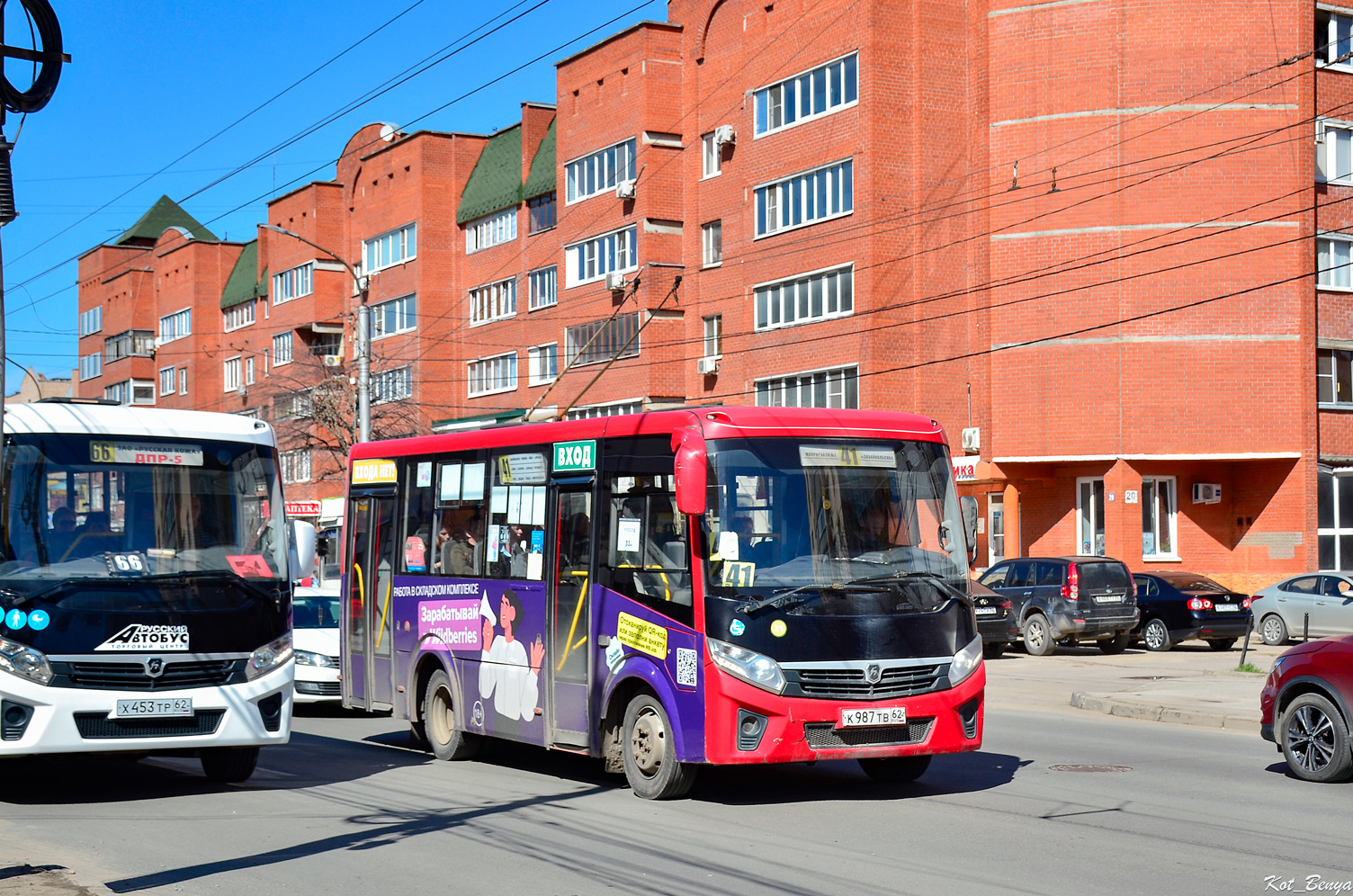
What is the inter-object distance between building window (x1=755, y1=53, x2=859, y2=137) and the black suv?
17.0 m

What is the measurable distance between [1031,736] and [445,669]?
5.97m

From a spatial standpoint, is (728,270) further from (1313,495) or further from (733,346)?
(1313,495)

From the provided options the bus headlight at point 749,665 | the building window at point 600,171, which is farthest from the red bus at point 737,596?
the building window at point 600,171

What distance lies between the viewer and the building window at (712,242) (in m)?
45.2

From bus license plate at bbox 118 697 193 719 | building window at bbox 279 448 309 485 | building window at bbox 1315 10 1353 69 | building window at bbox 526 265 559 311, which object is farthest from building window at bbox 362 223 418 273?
bus license plate at bbox 118 697 193 719

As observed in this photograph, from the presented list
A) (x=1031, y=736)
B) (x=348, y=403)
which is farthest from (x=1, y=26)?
(x=348, y=403)

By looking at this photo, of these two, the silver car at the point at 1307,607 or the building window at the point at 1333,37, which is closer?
the silver car at the point at 1307,607

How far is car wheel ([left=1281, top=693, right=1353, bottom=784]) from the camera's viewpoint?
1101 cm

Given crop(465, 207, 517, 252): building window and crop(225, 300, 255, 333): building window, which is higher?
crop(465, 207, 517, 252): building window

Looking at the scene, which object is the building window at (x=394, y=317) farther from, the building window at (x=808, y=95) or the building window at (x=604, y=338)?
the building window at (x=808, y=95)

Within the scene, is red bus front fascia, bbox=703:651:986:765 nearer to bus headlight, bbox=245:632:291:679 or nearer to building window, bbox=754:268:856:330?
bus headlight, bbox=245:632:291:679

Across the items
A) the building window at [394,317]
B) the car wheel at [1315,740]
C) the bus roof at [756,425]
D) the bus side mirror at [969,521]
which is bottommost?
the car wheel at [1315,740]

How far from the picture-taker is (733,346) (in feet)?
144

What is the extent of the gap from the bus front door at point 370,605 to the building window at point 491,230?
41.7 m
